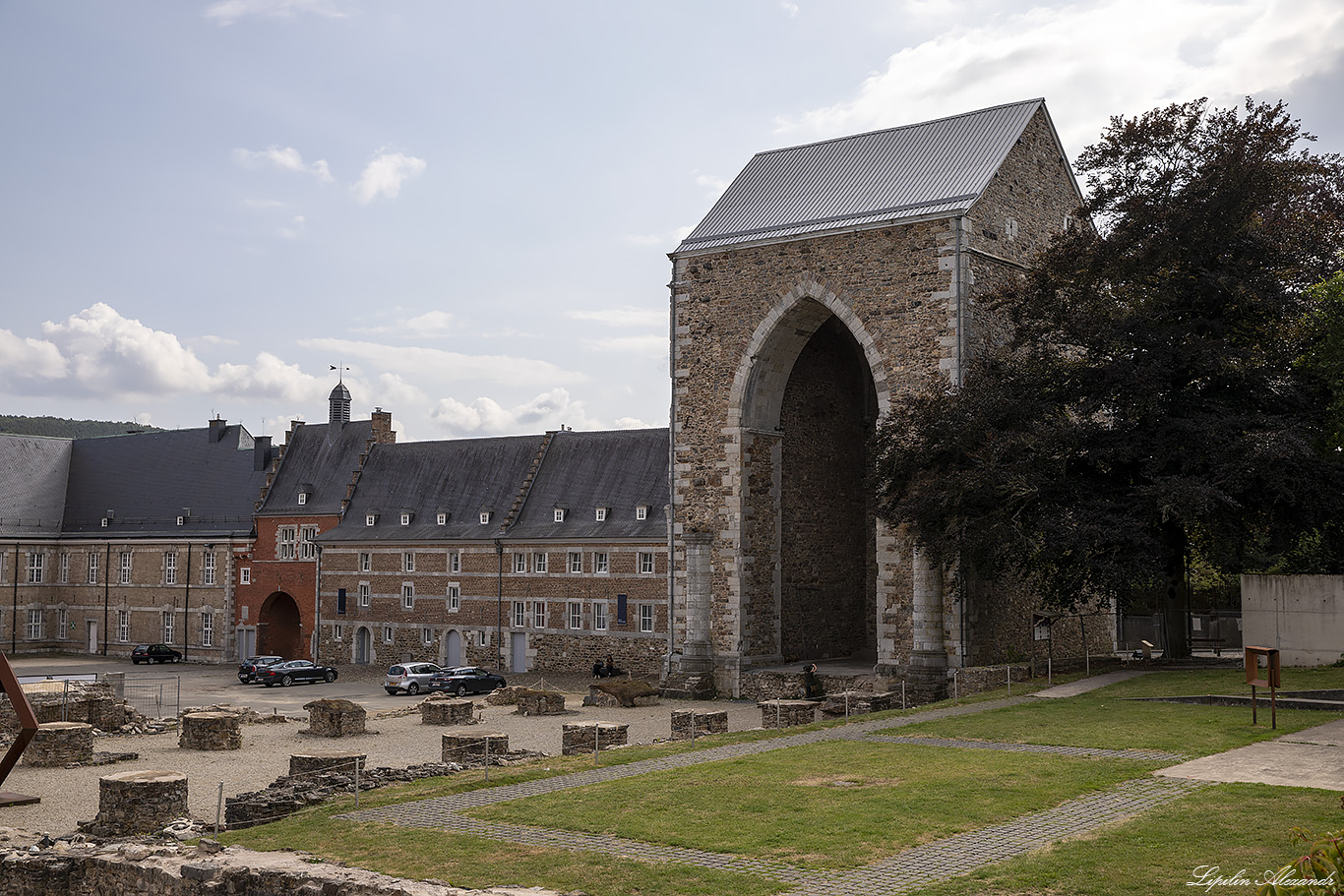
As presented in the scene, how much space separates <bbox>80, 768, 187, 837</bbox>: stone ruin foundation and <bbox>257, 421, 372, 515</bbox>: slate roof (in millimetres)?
36730

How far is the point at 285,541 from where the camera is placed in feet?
171

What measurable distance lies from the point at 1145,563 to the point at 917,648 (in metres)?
6.10

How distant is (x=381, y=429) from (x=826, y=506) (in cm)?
2634

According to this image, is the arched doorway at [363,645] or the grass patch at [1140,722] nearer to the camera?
the grass patch at [1140,722]

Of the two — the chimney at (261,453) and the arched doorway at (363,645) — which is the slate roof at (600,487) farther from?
the chimney at (261,453)

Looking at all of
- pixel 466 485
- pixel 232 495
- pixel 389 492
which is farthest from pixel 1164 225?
pixel 232 495

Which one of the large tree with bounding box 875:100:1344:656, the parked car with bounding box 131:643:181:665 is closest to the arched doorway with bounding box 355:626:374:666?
the parked car with bounding box 131:643:181:665

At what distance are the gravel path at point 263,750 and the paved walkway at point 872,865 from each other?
4141 millimetres

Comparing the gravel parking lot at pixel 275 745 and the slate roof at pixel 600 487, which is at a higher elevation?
the slate roof at pixel 600 487

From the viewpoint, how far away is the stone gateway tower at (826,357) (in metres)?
28.6

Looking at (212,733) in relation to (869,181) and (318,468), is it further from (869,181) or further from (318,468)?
(318,468)

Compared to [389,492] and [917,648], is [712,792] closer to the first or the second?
[917,648]

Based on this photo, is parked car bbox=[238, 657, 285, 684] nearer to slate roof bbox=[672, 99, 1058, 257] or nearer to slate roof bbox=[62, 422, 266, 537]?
slate roof bbox=[62, 422, 266, 537]

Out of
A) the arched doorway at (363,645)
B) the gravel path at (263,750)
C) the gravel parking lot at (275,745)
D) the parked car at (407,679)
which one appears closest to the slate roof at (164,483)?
the arched doorway at (363,645)
